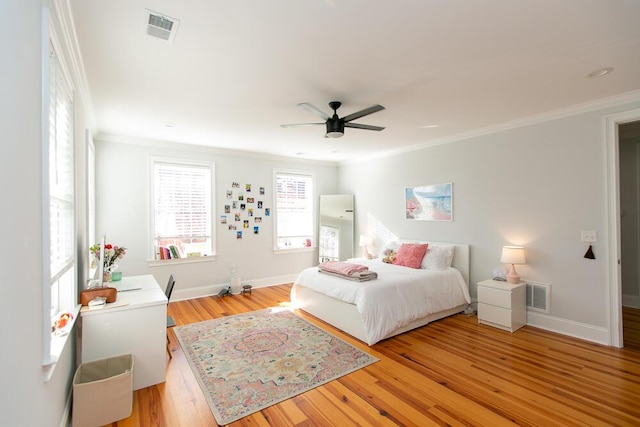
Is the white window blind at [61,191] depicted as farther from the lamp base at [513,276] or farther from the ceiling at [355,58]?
the lamp base at [513,276]

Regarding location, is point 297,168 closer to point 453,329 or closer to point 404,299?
point 404,299

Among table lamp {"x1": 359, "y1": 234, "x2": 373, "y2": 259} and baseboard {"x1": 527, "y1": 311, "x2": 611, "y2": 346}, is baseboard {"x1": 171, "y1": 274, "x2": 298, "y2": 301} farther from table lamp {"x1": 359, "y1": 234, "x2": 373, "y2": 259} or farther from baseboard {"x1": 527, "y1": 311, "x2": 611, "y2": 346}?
baseboard {"x1": 527, "y1": 311, "x2": 611, "y2": 346}

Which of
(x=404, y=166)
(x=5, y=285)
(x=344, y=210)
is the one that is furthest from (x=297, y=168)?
(x=5, y=285)

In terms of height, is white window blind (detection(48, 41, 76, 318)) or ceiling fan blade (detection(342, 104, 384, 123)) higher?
ceiling fan blade (detection(342, 104, 384, 123))

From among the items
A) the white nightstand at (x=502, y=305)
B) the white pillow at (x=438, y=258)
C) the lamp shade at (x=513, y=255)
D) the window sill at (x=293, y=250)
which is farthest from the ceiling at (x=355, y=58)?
the window sill at (x=293, y=250)

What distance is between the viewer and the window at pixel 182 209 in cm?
480

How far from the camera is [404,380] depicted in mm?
2592

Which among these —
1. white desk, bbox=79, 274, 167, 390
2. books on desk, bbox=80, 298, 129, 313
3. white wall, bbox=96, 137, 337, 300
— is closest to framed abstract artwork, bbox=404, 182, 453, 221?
white wall, bbox=96, 137, 337, 300

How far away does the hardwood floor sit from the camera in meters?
2.11

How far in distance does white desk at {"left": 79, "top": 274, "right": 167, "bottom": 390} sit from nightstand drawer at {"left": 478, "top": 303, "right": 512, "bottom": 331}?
365 centimetres

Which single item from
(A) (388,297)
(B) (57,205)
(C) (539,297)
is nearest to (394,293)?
(A) (388,297)

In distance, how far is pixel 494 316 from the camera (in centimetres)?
371

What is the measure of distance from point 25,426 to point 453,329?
385 centimetres

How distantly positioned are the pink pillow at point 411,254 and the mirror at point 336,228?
173cm
